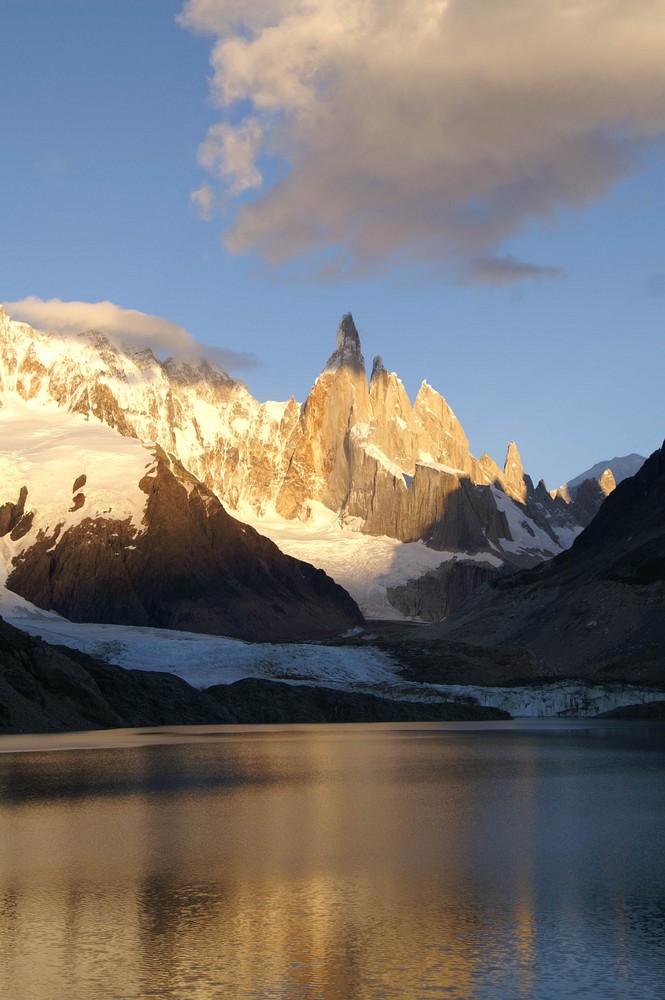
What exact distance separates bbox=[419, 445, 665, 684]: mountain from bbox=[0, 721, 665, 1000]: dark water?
9458 centimetres

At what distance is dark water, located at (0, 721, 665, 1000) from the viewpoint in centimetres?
2003

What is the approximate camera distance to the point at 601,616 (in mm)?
161125

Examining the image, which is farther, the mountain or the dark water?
the mountain

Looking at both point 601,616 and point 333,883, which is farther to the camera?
point 601,616

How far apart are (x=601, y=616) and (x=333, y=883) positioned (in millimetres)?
137913

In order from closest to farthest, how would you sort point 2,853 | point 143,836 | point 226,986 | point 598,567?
point 226,986, point 2,853, point 143,836, point 598,567

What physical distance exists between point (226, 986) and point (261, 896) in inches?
271

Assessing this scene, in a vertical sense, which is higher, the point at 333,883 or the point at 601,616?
the point at 601,616

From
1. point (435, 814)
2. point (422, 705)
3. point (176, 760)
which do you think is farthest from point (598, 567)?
point (435, 814)

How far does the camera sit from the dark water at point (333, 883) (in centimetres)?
2003

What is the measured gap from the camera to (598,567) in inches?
7195

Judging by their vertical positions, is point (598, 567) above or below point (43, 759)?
above

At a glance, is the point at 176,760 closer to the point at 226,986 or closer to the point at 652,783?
the point at 652,783

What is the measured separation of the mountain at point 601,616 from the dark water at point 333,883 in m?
94.6
